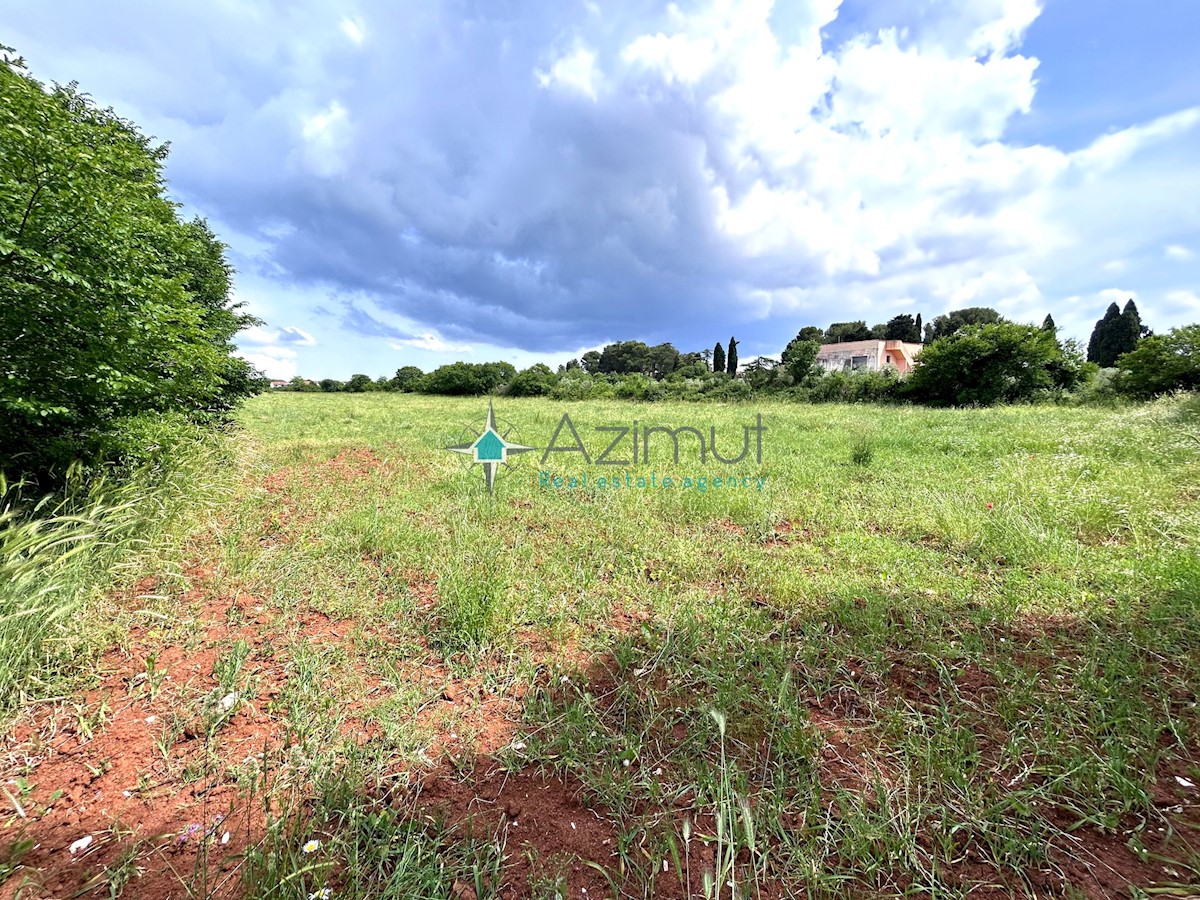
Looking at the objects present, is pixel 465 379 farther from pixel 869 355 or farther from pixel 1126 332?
pixel 1126 332

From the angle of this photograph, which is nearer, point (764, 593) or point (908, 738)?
point (908, 738)

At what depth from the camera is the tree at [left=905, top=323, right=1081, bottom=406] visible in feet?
48.0

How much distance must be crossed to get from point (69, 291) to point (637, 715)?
417 cm

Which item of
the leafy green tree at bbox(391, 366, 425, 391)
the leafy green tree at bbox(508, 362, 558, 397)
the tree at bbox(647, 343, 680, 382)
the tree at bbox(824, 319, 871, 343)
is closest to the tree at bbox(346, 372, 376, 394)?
the leafy green tree at bbox(391, 366, 425, 391)

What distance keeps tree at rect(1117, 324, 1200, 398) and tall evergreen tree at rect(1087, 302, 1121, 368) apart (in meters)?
21.8

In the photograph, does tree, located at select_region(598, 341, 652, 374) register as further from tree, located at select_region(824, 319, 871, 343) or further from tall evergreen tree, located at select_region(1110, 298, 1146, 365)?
tall evergreen tree, located at select_region(1110, 298, 1146, 365)

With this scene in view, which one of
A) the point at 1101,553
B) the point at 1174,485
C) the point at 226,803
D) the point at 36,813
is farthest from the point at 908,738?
the point at 1174,485

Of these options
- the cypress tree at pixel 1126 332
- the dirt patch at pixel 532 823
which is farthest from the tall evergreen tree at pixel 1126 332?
the dirt patch at pixel 532 823

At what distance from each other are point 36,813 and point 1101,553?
18.0ft

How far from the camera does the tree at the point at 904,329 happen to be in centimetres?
4444

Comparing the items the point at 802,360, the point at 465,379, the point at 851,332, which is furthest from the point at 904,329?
the point at 465,379

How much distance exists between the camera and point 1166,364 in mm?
11125

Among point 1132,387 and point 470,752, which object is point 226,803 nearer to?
point 470,752

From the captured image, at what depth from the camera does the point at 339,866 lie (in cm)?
120
